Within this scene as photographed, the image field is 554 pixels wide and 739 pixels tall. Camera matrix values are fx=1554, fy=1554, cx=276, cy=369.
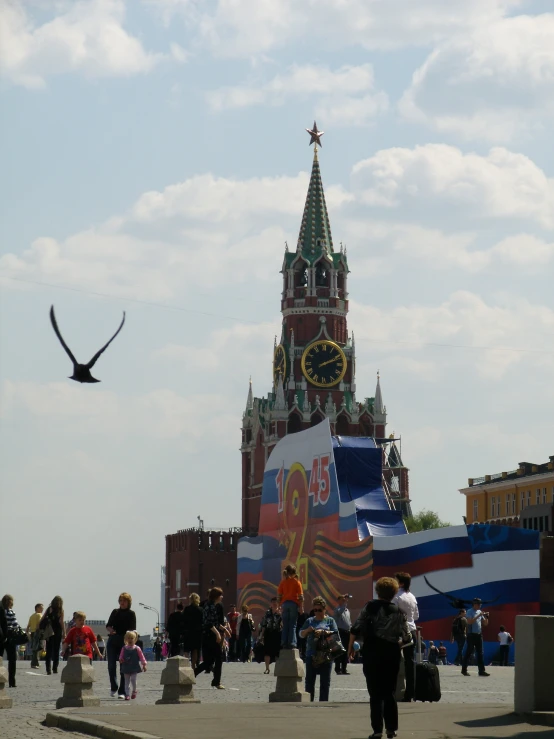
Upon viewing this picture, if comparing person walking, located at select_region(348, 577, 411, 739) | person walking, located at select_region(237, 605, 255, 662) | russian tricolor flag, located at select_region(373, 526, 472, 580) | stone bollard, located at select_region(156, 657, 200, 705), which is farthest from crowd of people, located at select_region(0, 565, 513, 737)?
russian tricolor flag, located at select_region(373, 526, 472, 580)

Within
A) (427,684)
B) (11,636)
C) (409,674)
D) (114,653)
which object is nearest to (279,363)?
(11,636)

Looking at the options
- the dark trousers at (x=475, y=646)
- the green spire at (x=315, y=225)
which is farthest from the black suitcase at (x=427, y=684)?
the green spire at (x=315, y=225)

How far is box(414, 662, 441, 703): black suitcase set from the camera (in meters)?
20.4

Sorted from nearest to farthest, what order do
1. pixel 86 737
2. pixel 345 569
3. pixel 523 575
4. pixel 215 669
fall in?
pixel 86 737
pixel 215 669
pixel 523 575
pixel 345 569

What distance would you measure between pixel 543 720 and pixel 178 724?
4.04 meters

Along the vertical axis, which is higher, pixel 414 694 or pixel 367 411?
pixel 367 411

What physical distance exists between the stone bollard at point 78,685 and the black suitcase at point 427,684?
434cm

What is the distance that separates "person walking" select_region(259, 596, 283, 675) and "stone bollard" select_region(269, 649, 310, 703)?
9292 millimetres

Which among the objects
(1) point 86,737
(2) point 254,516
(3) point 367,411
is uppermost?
(3) point 367,411

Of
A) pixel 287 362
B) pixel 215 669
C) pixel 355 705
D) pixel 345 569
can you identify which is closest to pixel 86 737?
pixel 355 705

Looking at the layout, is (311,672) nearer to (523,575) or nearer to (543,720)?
(543,720)

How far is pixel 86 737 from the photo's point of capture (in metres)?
17.1

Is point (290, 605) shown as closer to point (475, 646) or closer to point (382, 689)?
point (475, 646)

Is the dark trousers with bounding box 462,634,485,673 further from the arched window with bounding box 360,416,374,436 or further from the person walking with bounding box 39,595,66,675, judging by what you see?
the arched window with bounding box 360,416,374,436
